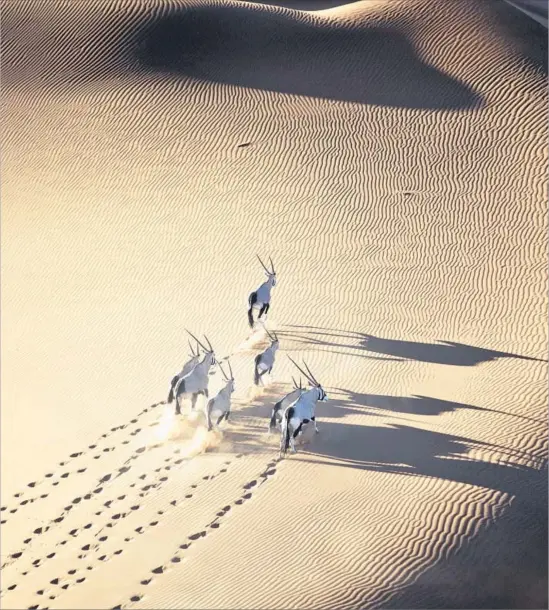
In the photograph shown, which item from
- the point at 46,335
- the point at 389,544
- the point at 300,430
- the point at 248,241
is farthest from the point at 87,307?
Answer: the point at 389,544

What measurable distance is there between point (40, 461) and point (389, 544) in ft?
15.3

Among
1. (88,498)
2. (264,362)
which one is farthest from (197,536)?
(264,362)

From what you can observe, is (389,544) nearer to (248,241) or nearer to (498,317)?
(498,317)

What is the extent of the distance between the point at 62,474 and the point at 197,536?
2409 mm

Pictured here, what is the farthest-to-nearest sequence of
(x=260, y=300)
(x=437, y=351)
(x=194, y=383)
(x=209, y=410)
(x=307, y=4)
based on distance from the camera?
(x=307, y=4) → (x=260, y=300) → (x=437, y=351) → (x=194, y=383) → (x=209, y=410)

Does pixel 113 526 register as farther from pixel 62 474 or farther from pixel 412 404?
pixel 412 404

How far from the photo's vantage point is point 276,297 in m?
15.8

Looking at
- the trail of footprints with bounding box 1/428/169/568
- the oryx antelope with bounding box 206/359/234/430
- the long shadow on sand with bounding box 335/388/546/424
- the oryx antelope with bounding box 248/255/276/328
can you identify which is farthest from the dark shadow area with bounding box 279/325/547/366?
the trail of footprints with bounding box 1/428/169/568

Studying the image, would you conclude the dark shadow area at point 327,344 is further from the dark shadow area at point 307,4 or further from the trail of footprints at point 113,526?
the dark shadow area at point 307,4

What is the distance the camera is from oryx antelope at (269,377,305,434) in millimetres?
11664

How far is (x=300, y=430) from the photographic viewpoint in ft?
38.3

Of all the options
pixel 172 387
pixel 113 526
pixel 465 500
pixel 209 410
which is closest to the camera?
pixel 465 500

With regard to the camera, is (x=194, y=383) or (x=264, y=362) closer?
(x=194, y=383)

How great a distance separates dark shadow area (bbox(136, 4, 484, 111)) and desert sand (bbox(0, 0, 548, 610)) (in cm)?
7
